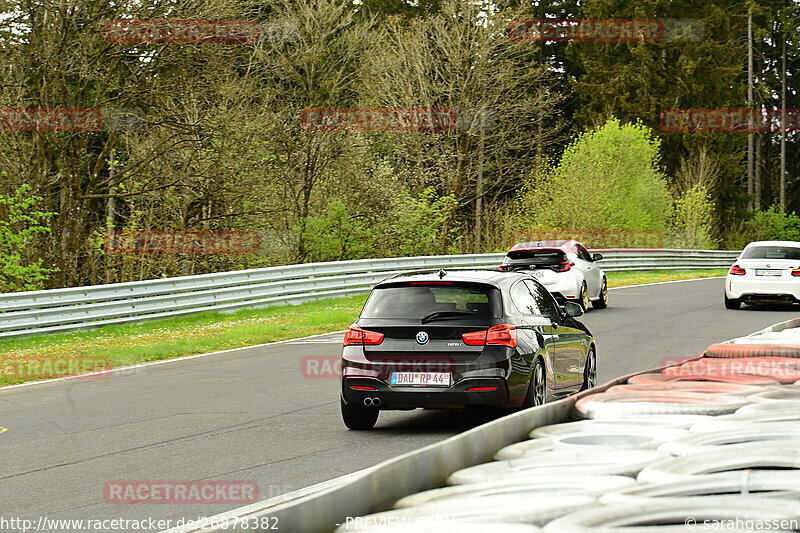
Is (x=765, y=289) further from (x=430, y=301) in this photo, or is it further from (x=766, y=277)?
(x=430, y=301)

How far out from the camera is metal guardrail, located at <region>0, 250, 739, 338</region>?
17828 millimetres

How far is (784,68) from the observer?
2662 inches

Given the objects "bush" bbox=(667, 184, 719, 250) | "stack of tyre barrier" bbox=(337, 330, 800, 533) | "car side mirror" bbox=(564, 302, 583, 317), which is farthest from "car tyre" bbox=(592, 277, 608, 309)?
"bush" bbox=(667, 184, 719, 250)

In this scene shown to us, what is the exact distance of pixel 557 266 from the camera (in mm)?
21984

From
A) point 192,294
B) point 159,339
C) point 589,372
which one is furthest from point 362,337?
point 192,294

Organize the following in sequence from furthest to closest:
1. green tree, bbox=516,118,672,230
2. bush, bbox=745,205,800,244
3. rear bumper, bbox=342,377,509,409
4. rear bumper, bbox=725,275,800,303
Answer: bush, bbox=745,205,800,244
green tree, bbox=516,118,672,230
rear bumper, bbox=725,275,800,303
rear bumper, bbox=342,377,509,409

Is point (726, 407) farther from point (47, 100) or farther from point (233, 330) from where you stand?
point (47, 100)

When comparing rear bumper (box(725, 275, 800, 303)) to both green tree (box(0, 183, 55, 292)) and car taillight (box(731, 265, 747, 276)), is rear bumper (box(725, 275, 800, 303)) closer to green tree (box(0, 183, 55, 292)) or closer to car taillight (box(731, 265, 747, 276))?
car taillight (box(731, 265, 747, 276))

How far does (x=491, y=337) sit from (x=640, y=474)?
4.69 metres

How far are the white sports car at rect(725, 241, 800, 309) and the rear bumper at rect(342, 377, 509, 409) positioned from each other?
1481cm

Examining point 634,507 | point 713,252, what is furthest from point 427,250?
point 634,507

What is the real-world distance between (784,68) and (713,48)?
30.7ft

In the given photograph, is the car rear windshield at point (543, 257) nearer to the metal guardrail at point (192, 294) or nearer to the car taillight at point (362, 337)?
the metal guardrail at point (192, 294)

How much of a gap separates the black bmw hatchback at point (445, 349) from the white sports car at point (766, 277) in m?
13.8
